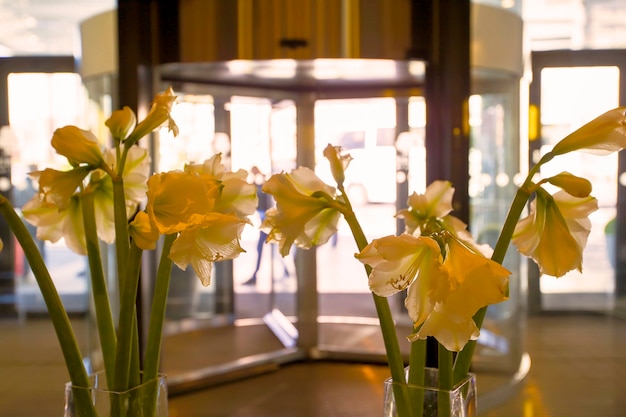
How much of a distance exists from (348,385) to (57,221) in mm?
A: 3239

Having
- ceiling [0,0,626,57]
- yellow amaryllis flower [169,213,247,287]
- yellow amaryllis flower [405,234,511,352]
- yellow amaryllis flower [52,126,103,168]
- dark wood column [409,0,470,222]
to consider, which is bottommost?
yellow amaryllis flower [405,234,511,352]

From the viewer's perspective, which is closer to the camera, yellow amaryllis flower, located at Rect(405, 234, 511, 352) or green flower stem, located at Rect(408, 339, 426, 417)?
yellow amaryllis flower, located at Rect(405, 234, 511, 352)

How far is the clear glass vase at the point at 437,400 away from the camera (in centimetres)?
78

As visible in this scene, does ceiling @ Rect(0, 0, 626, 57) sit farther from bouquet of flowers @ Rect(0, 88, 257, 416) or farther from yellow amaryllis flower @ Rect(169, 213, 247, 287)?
yellow amaryllis flower @ Rect(169, 213, 247, 287)

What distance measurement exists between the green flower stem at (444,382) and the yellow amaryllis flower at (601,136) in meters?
0.27

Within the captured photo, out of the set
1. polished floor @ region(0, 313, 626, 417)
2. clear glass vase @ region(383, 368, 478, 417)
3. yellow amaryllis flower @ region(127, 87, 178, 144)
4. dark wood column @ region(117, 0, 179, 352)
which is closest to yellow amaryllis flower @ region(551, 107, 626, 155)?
clear glass vase @ region(383, 368, 478, 417)

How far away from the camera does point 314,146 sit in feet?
14.5

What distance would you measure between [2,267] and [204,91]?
289cm

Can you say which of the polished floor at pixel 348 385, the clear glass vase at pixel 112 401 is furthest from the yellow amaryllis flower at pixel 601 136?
the polished floor at pixel 348 385

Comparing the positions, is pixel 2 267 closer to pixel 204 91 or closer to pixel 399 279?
pixel 204 91

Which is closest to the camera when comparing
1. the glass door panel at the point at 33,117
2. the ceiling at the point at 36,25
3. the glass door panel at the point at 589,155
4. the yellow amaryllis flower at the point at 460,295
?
the yellow amaryllis flower at the point at 460,295

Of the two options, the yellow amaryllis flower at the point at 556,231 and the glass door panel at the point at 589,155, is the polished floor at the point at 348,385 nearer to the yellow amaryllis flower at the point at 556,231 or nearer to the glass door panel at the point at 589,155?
the glass door panel at the point at 589,155

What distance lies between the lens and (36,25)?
16.8ft

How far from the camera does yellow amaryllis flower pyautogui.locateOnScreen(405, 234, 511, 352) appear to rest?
1.96 ft
